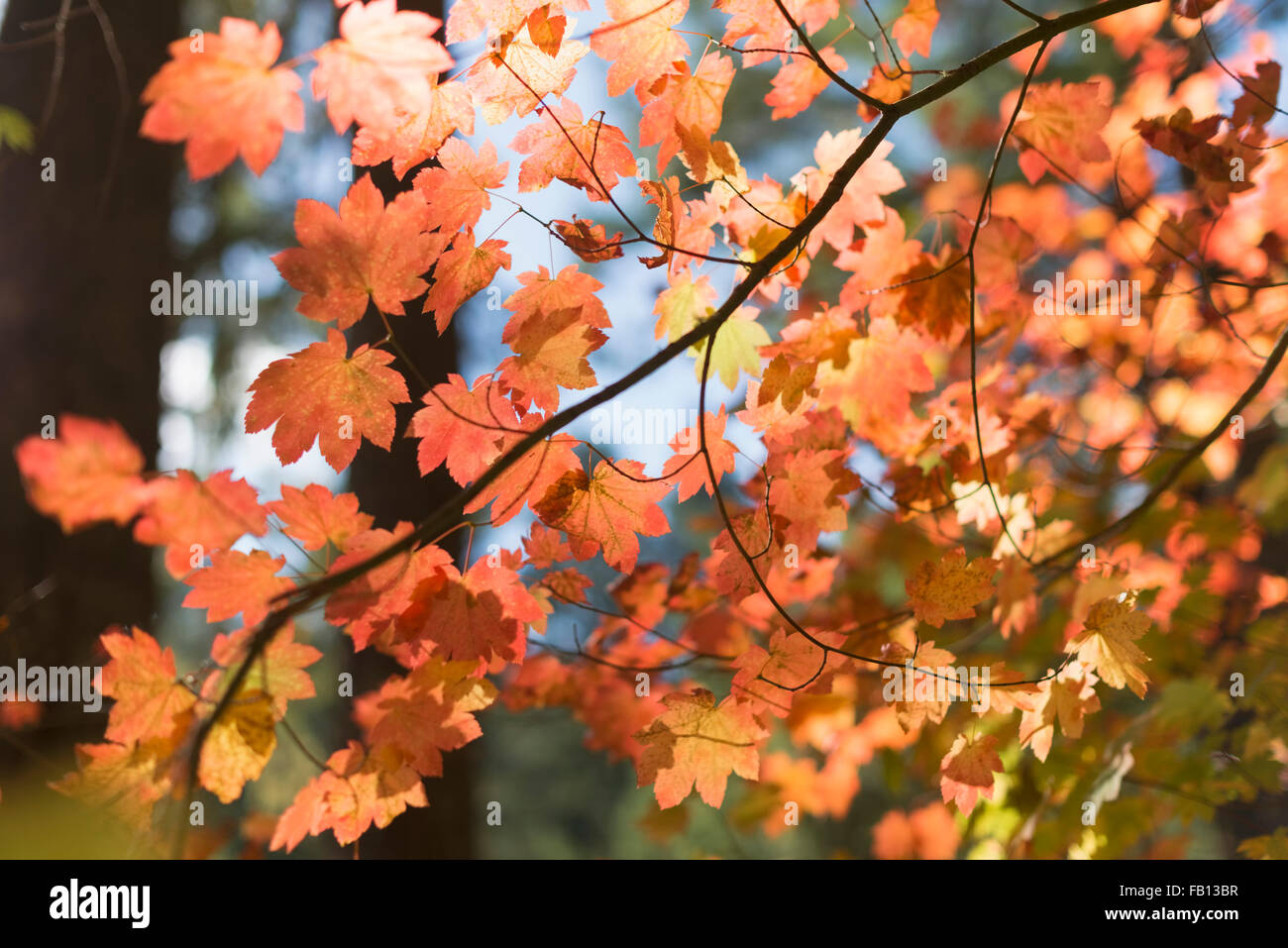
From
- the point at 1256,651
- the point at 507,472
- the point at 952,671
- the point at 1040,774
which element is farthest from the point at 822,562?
the point at 1256,651

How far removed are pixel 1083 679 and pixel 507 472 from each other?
45.0 inches

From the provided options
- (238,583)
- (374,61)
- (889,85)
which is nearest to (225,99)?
(374,61)

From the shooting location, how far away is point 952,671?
1.68 meters

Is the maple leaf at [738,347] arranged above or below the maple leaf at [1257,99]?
below

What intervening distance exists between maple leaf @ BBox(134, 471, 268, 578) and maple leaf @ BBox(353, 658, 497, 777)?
416 millimetres

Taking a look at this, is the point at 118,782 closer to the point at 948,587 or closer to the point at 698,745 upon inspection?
the point at 698,745

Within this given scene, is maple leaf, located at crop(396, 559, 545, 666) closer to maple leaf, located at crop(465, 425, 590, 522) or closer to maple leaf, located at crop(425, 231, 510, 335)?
maple leaf, located at crop(465, 425, 590, 522)

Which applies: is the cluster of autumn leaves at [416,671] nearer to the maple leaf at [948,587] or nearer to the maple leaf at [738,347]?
the maple leaf at [948,587]

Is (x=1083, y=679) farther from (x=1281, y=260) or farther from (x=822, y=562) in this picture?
(x=1281, y=260)

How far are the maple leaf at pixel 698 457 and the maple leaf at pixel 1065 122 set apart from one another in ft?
3.14

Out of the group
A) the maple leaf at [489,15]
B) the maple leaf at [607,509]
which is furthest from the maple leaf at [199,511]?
the maple leaf at [489,15]

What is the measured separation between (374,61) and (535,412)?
59 centimetres

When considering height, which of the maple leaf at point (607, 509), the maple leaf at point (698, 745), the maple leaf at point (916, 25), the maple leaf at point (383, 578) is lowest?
the maple leaf at point (698, 745)

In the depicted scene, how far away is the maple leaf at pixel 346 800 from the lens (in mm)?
1471
